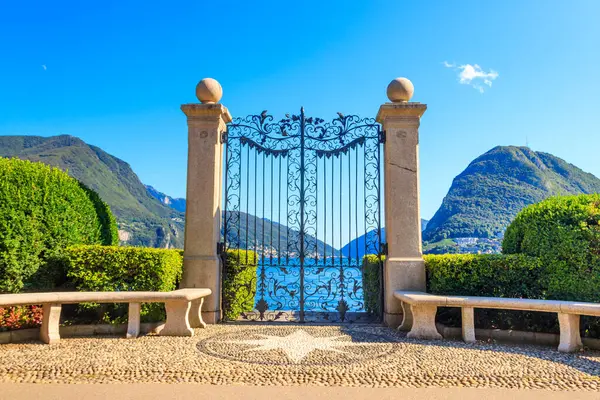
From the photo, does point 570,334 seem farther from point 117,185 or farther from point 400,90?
point 117,185

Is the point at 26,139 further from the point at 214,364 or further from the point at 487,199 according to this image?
the point at 214,364

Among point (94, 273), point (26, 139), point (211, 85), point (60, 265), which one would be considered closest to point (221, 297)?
point (94, 273)

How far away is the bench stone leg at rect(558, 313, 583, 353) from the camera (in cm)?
532

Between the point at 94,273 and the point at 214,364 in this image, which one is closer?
the point at 214,364

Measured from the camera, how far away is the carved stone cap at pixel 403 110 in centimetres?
748

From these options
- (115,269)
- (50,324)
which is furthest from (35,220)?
(50,324)

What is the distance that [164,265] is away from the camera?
661 centimetres

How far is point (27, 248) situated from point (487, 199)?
64474mm

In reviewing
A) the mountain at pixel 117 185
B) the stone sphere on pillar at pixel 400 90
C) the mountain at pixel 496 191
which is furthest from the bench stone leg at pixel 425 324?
the mountain at pixel 117 185

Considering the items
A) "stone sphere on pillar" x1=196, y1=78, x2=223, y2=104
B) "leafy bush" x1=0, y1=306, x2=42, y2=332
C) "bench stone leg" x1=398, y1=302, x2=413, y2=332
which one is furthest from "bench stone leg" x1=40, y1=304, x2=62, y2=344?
"bench stone leg" x1=398, y1=302, x2=413, y2=332

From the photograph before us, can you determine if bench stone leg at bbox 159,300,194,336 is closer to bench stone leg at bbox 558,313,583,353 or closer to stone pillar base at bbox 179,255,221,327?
stone pillar base at bbox 179,255,221,327

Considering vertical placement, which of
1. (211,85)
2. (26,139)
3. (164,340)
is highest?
(26,139)

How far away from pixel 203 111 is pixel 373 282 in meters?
4.55

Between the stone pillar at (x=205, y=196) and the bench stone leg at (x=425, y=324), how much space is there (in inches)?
134
